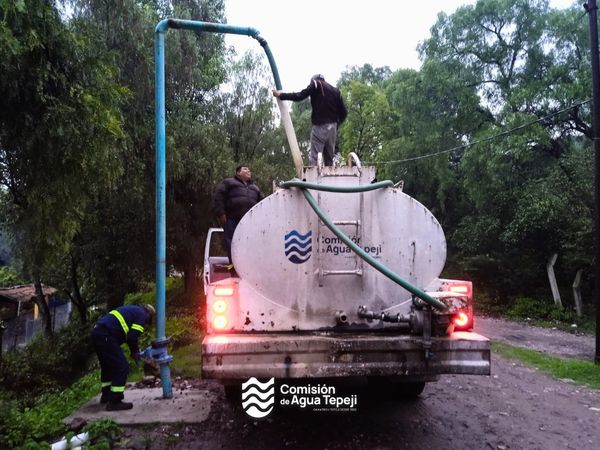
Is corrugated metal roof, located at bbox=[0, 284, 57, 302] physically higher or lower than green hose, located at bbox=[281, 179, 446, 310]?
lower

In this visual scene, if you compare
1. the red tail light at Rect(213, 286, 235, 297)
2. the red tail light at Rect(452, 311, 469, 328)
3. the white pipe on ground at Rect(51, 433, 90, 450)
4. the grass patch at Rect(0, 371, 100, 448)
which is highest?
the red tail light at Rect(213, 286, 235, 297)

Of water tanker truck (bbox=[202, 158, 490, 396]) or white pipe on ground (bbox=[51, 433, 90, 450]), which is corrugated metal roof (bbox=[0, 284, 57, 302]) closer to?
white pipe on ground (bbox=[51, 433, 90, 450])

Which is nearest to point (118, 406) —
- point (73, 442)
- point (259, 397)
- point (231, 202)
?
point (73, 442)

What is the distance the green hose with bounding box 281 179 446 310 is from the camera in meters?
3.74

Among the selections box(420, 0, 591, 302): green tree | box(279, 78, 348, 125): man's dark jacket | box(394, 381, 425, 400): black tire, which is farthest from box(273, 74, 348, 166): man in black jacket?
box(420, 0, 591, 302): green tree

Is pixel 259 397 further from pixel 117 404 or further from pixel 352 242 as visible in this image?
pixel 352 242

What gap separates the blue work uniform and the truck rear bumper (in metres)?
2.03

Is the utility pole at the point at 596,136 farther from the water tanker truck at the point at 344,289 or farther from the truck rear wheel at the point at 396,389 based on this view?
the water tanker truck at the point at 344,289

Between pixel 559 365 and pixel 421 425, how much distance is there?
15.2 ft

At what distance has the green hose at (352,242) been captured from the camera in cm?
374

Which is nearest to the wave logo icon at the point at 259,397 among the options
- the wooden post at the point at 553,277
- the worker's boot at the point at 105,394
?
the worker's boot at the point at 105,394

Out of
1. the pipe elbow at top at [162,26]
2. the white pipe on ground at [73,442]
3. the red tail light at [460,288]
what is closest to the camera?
the white pipe on ground at [73,442]

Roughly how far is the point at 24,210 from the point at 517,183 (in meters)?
15.1

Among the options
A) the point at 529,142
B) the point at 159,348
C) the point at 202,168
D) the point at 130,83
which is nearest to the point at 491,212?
the point at 529,142
